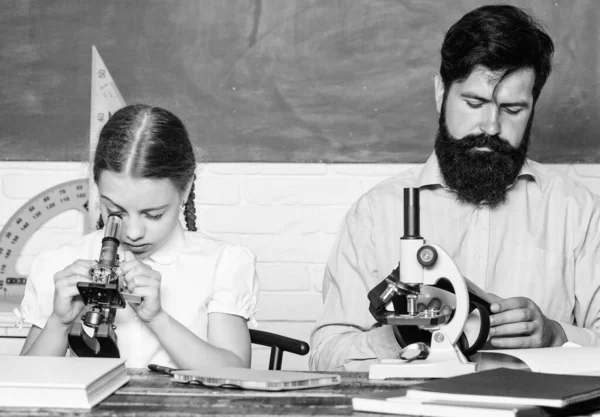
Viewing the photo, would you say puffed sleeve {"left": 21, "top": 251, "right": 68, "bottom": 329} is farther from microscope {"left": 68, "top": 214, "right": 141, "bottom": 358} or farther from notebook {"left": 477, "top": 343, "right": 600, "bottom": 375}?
notebook {"left": 477, "top": 343, "right": 600, "bottom": 375}

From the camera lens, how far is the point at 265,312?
106 inches

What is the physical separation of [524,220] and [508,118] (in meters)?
0.26

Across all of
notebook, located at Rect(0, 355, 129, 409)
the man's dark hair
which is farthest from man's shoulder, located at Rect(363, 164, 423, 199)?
notebook, located at Rect(0, 355, 129, 409)

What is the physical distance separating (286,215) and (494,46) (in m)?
0.90

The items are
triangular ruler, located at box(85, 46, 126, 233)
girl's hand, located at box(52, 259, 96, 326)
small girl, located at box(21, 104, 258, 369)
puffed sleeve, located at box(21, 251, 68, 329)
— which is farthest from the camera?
triangular ruler, located at box(85, 46, 126, 233)

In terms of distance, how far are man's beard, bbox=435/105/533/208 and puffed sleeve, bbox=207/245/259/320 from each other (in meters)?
0.54

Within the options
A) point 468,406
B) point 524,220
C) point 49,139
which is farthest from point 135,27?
point 468,406

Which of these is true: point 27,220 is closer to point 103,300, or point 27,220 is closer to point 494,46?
point 103,300

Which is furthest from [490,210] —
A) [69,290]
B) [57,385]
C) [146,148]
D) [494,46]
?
[57,385]

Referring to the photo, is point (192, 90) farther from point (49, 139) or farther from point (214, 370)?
point (214, 370)

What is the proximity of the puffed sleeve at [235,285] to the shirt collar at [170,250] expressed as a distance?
106 millimetres

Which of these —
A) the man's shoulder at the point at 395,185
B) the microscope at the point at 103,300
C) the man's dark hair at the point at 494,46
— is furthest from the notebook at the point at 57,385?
the man's dark hair at the point at 494,46

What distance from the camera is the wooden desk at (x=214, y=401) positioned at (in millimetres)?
1106

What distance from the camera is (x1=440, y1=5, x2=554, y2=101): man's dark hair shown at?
6.82 ft
